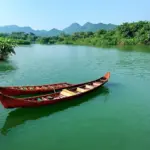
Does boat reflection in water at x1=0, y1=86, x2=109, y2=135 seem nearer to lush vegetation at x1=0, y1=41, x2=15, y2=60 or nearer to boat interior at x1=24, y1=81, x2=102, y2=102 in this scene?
boat interior at x1=24, y1=81, x2=102, y2=102

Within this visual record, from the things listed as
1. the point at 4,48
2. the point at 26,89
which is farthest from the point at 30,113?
the point at 4,48

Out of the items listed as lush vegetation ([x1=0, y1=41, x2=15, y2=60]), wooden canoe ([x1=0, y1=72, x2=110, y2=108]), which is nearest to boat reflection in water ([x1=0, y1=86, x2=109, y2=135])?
wooden canoe ([x1=0, y1=72, x2=110, y2=108])

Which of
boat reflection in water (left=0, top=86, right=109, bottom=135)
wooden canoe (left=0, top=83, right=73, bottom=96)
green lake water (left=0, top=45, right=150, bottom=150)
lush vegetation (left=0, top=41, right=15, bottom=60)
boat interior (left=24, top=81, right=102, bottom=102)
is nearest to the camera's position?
green lake water (left=0, top=45, right=150, bottom=150)

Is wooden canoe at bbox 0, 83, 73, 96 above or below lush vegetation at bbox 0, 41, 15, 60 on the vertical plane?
below

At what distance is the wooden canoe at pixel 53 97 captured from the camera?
13929 mm

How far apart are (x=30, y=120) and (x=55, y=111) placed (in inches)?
76.5

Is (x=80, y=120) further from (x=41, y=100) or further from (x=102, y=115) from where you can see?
(x=41, y=100)

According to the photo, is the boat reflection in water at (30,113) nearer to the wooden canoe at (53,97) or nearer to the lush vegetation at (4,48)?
the wooden canoe at (53,97)

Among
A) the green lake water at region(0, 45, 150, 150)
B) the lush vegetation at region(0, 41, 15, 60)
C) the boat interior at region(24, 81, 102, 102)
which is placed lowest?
the green lake water at region(0, 45, 150, 150)

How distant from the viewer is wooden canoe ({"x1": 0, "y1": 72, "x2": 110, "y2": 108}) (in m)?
13.9

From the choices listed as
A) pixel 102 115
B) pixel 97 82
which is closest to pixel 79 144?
pixel 102 115

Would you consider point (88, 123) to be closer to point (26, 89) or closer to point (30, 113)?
point (30, 113)

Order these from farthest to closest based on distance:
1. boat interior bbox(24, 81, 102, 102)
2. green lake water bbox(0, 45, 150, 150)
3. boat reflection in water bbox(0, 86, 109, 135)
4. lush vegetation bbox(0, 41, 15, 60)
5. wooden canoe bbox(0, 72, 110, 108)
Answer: lush vegetation bbox(0, 41, 15, 60)
boat interior bbox(24, 81, 102, 102)
wooden canoe bbox(0, 72, 110, 108)
boat reflection in water bbox(0, 86, 109, 135)
green lake water bbox(0, 45, 150, 150)

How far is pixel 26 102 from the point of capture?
47.5 feet
